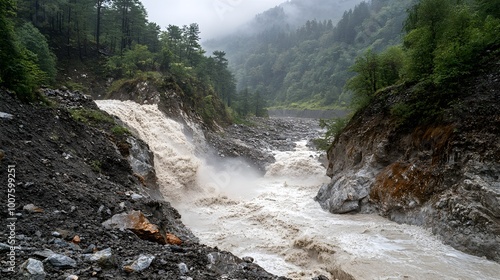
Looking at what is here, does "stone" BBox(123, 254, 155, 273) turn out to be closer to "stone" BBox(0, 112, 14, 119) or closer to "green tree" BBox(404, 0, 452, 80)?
"stone" BBox(0, 112, 14, 119)

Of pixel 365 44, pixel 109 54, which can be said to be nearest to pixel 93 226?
pixel 109 54

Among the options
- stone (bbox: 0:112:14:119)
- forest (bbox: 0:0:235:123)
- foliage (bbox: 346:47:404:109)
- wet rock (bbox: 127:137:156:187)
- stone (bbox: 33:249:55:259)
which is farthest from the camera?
forest (bbox: 0:0:235:123)

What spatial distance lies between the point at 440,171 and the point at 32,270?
13.5 meters

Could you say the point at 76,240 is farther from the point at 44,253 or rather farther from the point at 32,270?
the point at 32,270

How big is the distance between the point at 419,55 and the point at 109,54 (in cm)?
4100

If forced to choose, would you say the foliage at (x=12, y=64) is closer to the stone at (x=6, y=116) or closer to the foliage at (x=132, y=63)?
the stone at (x=6, y=116)

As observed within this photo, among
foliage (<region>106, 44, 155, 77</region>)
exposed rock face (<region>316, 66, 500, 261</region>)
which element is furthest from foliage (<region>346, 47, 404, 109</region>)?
foliage (<region>106, 44, 155, 77</region>)

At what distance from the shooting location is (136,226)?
25.9ft

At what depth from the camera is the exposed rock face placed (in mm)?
10258

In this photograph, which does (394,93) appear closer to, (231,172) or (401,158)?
(401,158)

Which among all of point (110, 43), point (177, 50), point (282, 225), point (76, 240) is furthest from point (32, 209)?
point (177, 50)

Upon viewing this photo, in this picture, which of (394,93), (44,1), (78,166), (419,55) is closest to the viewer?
(78,166)

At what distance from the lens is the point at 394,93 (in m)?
16.8

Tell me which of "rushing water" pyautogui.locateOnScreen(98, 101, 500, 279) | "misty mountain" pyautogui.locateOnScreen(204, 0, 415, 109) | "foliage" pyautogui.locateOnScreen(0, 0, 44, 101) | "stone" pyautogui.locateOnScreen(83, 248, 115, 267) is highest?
"misty mountain" pyautogui.locateOnScreen(204, 0, 415, 109)
